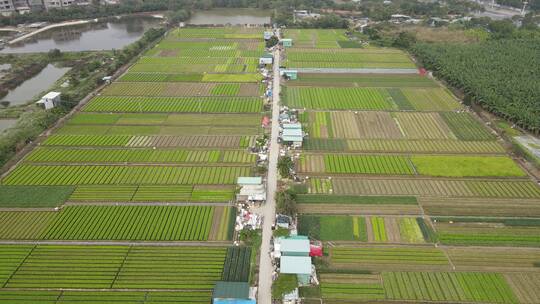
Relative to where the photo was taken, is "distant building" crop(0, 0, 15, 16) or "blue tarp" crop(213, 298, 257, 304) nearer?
"blue tarp" crop(213, 298, 257, 304)

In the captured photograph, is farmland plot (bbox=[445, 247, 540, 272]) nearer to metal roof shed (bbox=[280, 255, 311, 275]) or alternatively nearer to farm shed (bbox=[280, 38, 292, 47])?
metal roof shed (bbox=[280, 255, 311, 275])

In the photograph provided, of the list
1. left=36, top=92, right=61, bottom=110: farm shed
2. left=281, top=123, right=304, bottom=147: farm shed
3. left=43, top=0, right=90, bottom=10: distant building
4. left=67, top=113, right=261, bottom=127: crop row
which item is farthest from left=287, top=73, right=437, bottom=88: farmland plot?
left=43, top=0, right=90, bottom=10: distant building

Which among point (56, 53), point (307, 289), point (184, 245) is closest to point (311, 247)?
point (307, 289)

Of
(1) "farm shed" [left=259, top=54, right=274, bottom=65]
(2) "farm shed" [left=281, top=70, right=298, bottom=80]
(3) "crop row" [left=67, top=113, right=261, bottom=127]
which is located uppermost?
(1) "farm shed" [left=259, top=54, right=274, bottom=65]

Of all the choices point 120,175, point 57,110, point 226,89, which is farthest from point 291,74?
point 57,110

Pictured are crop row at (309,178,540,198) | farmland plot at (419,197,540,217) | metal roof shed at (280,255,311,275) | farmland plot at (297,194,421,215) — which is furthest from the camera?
crop row at (309,178,540,198)

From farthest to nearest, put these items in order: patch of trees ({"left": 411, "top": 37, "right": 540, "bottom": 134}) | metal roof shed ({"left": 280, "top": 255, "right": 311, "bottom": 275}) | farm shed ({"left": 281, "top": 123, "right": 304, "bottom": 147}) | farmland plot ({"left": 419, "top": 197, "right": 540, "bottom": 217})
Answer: patch of trees ({"left": 411, "top": 37, "right": 540, "bottom": 134})
farm shed ({"left": 281, "top": 123, "right": 304, "bottom": 147})
farmland plot ({"left": 419, "top": 197, "right": 540, "bottom": 217})
metal roof shed ({"left": 280, "top": 255, "right": 311, "bottom": 275})

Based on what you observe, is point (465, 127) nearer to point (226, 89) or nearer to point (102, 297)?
point (226, 89)

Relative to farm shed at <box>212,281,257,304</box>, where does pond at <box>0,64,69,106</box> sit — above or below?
above
